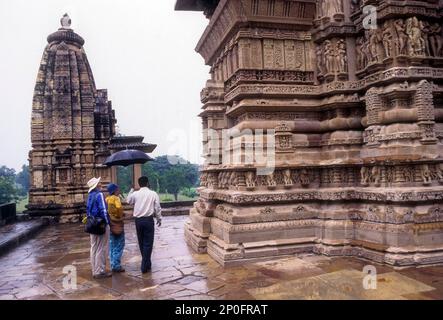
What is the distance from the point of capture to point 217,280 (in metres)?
5.51

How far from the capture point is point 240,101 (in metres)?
7.34

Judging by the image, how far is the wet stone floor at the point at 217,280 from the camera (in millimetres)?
4777

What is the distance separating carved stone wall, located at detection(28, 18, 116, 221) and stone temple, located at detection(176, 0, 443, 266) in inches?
369

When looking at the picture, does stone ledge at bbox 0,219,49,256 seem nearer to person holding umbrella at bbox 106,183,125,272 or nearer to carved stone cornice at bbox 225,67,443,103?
person holding umbrella at bbox 106,183,125,272

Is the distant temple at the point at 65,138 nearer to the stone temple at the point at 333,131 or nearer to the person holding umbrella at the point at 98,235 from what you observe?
the stone temple at the point at 333,131

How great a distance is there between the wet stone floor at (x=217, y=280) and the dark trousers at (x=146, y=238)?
191mm

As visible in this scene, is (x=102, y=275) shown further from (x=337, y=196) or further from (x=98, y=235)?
(x=337, y=196)

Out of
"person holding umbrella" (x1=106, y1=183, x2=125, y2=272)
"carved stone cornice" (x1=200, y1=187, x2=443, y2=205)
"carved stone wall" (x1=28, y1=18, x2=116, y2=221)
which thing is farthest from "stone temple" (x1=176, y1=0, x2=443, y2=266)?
"carved stone wall" (x1=28, y1=18, x2=116, y2=221)

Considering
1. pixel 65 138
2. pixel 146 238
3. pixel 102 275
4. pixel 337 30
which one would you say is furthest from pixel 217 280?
pixel 65 138

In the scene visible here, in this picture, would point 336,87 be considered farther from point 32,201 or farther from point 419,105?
point 32,201

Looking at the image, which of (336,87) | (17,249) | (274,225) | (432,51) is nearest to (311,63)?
(336,87)

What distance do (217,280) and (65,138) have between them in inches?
491

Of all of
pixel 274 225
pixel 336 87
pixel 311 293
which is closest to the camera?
pixel 311 293

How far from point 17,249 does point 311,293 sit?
7.54 meters
